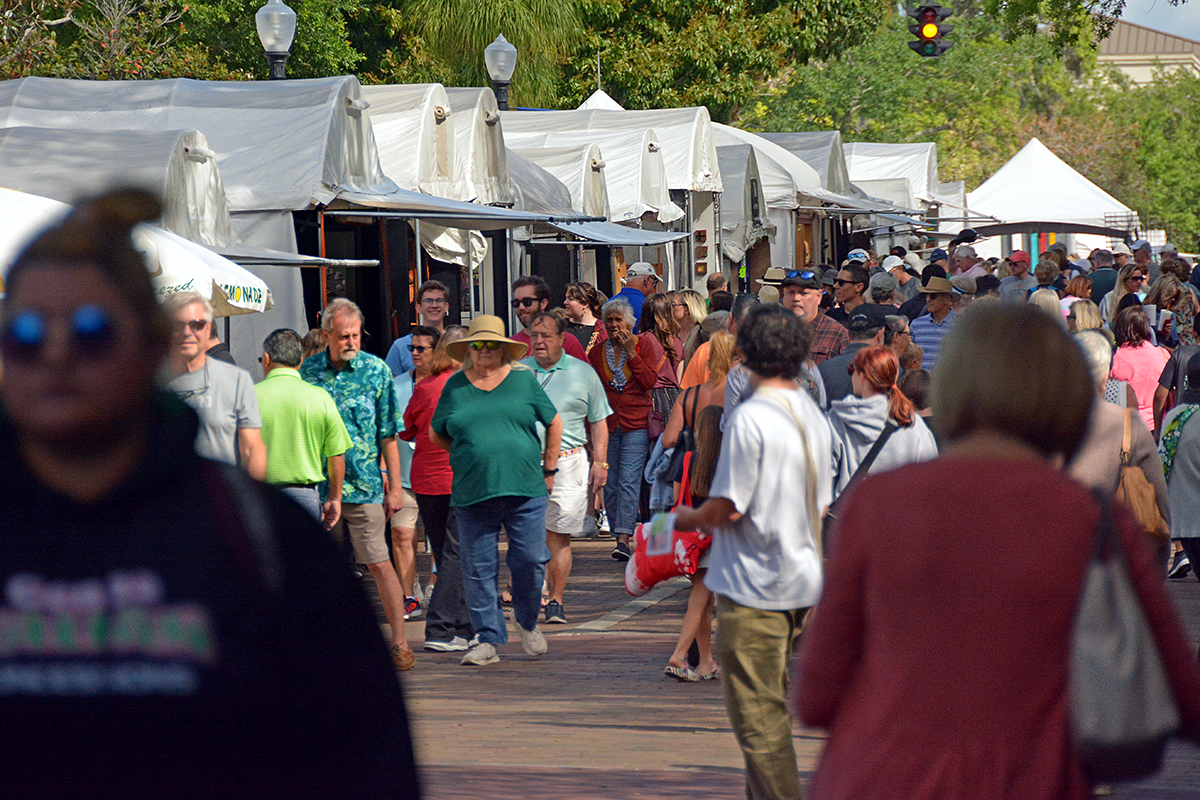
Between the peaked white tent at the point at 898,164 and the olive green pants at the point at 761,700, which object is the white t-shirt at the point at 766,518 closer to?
the olive green pants at the point at 761,700

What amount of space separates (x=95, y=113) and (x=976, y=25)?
2176 inches

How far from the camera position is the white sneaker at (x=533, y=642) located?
330 inches

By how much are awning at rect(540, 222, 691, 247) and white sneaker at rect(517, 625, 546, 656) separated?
10917 millimetres

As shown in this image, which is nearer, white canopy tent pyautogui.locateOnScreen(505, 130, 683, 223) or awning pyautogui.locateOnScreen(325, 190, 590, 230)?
awning pyautogui.locateOnScreen(325, 190, 590, 230)

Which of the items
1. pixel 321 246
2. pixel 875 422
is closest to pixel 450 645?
pixel 875 422

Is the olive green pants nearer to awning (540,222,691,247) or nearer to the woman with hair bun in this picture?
the woman with hair bun

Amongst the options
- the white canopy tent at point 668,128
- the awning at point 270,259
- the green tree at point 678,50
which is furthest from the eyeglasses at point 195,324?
the green tree at point 678,50

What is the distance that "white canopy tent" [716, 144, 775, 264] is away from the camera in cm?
2522

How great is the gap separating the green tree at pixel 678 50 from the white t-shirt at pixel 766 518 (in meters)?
31.3

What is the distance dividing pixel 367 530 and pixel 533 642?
110cm

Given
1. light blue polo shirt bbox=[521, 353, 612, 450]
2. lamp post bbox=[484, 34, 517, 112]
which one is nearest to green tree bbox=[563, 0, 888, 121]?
lamp post bbox=[484, 34, 517, 112]

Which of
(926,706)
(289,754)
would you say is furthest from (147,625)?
(926,706)

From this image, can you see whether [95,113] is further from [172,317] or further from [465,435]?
[172,317]

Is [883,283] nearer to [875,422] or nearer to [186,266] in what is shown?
[875,422]
